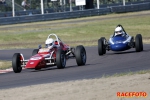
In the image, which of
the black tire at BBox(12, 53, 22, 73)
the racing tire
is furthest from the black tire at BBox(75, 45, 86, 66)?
the racing tire

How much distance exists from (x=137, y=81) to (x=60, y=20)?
43.0 m

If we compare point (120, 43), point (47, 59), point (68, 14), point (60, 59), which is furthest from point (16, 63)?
point (68, 14)

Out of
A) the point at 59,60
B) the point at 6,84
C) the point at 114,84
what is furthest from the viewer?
the point at 59,60

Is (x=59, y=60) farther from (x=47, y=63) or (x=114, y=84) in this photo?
(x=114, y=84)

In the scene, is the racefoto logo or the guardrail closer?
the racefoto logo

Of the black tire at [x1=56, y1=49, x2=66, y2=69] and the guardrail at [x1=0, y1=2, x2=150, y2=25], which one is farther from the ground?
the guardrail at [x1=0, y1=2, x2=150, y2=25]

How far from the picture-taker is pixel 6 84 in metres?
15.6

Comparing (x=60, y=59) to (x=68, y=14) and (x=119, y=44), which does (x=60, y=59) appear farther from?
(x=68, y=14)

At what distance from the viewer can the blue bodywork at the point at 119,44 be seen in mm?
23250

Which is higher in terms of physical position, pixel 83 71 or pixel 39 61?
pixel 39 61

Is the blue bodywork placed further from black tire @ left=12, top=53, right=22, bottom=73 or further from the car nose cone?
black tire @ left=12, top=53, right=22, bottom=73

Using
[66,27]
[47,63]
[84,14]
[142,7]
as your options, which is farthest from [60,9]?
[47,63]

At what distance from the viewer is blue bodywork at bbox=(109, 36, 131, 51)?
23.2 m

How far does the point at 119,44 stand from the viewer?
23266mm
